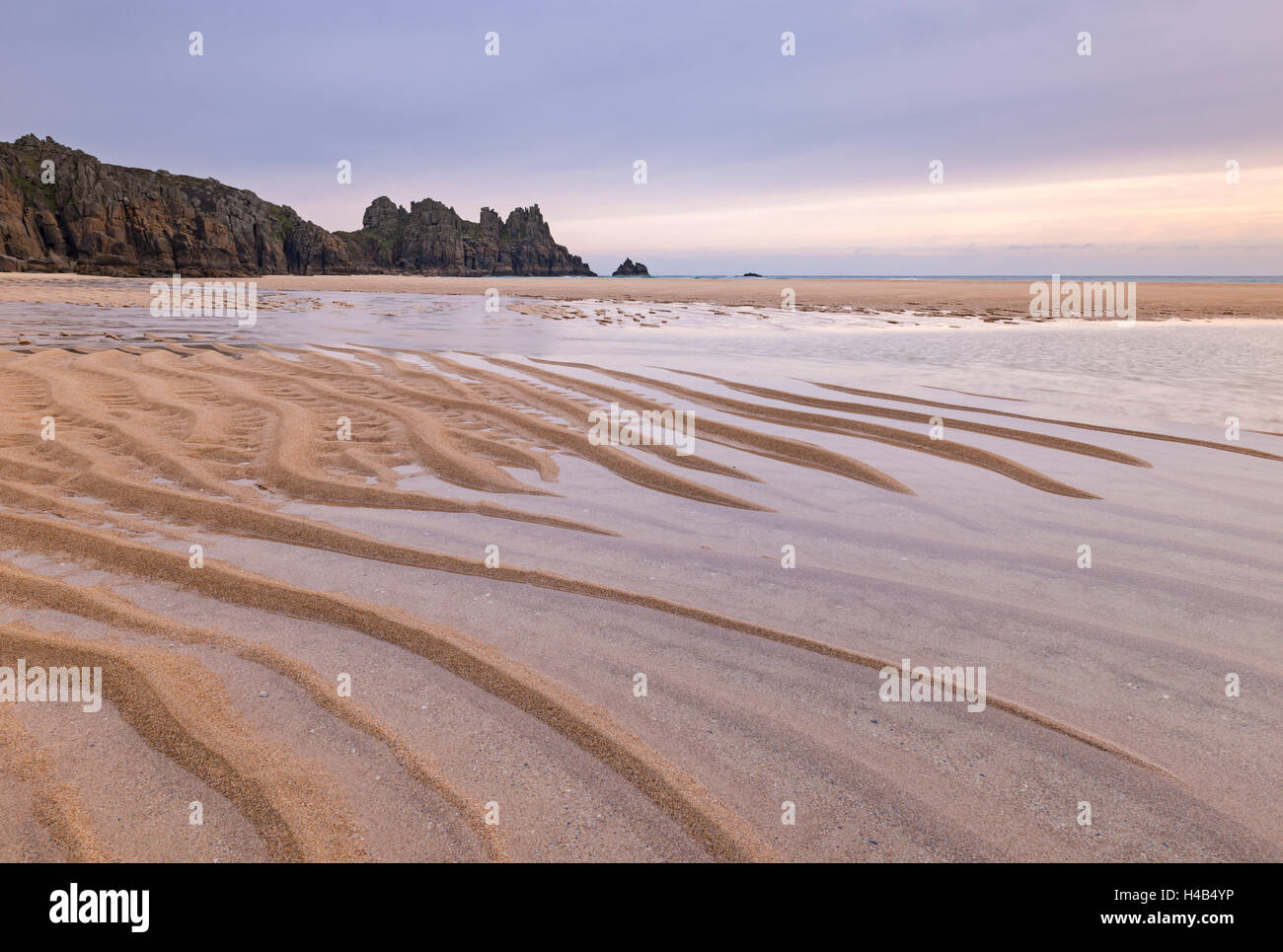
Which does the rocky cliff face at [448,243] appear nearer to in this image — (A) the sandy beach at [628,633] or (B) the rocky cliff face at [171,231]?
(B) the rocky cliff face at [171,231]

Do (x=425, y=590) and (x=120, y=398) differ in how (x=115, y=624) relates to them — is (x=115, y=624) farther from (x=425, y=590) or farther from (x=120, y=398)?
(x=120, y=398)

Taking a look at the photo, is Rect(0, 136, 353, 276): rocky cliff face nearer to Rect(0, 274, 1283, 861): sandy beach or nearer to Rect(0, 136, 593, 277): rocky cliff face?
Rect(0, 136, 593, 277): rocky cliff face

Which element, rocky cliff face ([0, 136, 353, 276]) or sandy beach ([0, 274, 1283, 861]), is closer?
sandy beach ([0, 274, 1283, 861])

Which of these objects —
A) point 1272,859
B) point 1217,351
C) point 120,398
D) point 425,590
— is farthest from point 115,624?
point 1217,351

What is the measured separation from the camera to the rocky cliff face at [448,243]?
161375 millimetres

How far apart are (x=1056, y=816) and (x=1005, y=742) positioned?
0.43 metres

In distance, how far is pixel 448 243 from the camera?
536ft

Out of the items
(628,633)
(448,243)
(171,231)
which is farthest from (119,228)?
(628,633)

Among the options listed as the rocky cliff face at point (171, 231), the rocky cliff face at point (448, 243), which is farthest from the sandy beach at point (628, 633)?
the rocky cliff face at point (448, 243)

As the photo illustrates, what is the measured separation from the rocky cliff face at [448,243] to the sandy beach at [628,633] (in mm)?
161850

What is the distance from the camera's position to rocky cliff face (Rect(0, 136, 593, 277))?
96.5 m

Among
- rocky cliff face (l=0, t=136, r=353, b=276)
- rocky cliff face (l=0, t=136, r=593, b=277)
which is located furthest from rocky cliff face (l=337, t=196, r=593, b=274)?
rocky cliff face (l=0, t=136, r=353, b=276)

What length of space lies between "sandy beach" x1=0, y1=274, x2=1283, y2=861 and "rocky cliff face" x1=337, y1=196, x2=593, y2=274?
162 metres
